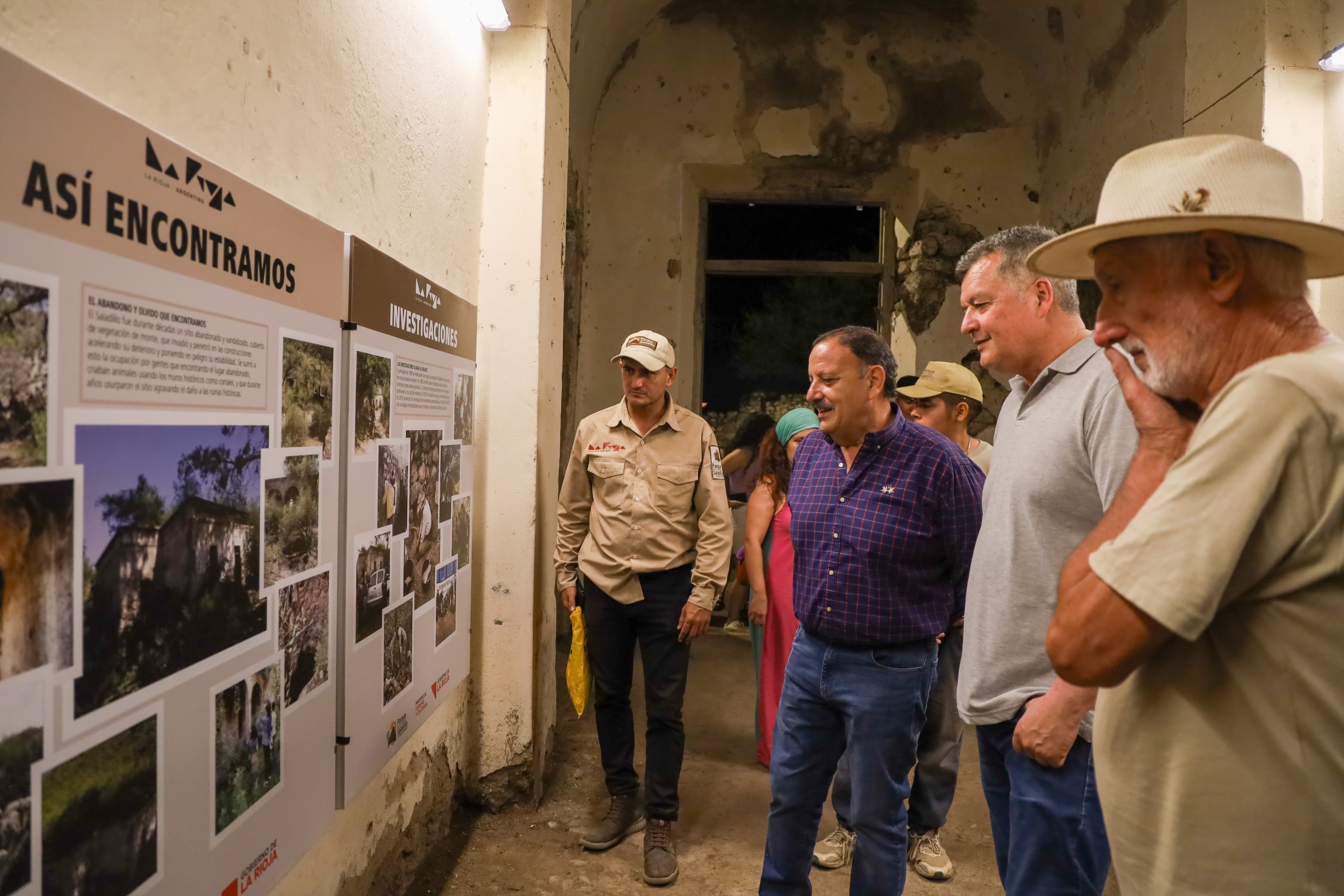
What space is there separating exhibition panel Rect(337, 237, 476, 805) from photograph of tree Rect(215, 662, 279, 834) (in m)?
0.31

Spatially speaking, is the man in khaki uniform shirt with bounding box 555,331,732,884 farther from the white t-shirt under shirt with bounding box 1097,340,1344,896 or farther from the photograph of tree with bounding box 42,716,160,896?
the white t-shirt under shirt with bounding box 1097,340,1344,896

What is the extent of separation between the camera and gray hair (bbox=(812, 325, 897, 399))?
7.45ft

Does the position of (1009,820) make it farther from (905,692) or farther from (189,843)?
(189,843)

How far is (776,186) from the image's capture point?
618cm

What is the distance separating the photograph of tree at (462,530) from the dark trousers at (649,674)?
19.1 inches

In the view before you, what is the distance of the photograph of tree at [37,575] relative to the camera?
3.23 ft

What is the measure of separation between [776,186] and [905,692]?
4.90 meters

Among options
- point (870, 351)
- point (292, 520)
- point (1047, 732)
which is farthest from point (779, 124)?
point (1047, 732)

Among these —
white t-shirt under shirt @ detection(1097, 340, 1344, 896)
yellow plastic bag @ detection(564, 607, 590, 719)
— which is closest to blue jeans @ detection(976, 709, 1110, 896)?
white t-shirt under shirt @ detection(1097, 340, 1344, 896)

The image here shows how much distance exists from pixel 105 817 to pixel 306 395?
0.85 metres

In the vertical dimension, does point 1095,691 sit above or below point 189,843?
above

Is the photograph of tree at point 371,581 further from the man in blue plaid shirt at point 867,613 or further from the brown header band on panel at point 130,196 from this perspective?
the man in blue plaid shirt at point 867,613

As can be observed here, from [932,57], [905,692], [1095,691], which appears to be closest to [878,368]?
[905,692]

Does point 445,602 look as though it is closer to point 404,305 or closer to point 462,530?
point 462,530
